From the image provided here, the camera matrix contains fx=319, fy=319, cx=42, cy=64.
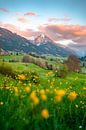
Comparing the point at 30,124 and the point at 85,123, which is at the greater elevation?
the point at 30,124

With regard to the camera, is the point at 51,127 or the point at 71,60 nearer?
the point at 51,127

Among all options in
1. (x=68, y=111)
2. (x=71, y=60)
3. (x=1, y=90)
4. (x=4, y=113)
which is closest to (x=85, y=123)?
(x=68, y=111)

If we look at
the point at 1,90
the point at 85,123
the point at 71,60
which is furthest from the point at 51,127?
the point at 71,60

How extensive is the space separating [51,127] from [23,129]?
1294 mm

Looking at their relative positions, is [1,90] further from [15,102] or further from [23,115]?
[23,115]

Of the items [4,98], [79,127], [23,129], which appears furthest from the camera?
[4,98]

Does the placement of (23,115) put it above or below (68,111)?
above

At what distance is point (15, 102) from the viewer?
23.3 ft

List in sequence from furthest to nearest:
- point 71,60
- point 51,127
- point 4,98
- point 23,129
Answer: point 71,60
point 4,98
point 51,127
point 23,129

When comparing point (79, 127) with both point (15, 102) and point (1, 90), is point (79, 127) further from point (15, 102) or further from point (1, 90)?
point (1, 90)

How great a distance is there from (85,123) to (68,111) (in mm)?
884

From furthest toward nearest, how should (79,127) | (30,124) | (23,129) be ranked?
(79,127), (30,124), (23,129)

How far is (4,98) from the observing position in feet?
26.5

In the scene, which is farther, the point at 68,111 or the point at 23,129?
the point at 68,111
